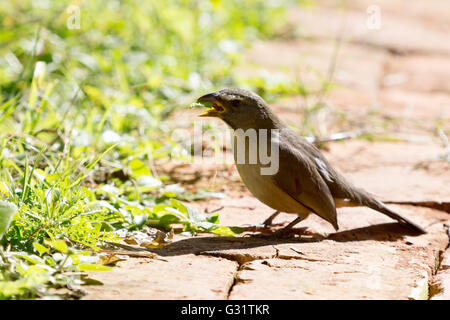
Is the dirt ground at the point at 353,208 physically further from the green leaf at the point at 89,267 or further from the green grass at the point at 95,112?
the green grass at the point at 95,112

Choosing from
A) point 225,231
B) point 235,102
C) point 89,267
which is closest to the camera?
point 89,267

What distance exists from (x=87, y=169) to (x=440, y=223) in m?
1.95

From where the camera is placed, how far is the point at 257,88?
6.07m

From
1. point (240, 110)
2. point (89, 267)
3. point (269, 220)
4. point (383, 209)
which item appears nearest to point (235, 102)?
point (240, 110)

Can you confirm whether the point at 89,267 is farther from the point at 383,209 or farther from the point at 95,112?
the point at 95,112

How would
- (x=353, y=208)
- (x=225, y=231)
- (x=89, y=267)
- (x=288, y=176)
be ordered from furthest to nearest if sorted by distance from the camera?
(x=353, y=208) → (x=288, y=176) → (x=225, y=231) → (x=89, y=267)

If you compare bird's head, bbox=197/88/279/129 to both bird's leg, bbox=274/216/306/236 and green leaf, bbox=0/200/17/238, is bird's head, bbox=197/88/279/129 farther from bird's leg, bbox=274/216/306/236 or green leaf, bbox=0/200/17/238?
green leaf, bbox=0/200/17/238

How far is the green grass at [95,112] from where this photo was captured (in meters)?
2.96

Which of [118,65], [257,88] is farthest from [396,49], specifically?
[118,65]

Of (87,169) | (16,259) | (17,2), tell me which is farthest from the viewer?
(17,2)

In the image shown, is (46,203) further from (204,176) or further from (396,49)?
(396,49)

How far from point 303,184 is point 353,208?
0.68 meters

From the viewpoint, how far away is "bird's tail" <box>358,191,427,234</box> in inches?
147

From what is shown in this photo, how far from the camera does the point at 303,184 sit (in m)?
3.63
